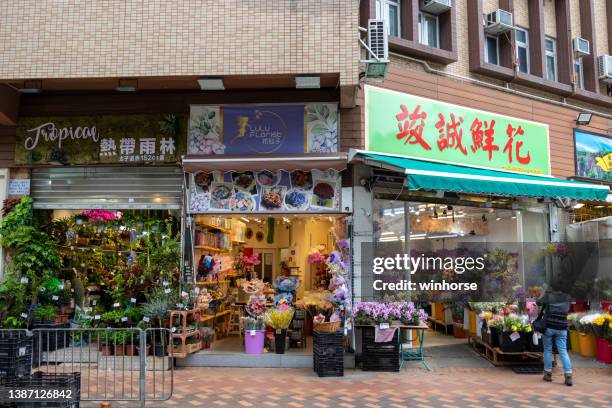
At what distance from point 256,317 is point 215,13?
5.63 m

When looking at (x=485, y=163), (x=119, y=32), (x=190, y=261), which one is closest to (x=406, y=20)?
(x=485, y=163)

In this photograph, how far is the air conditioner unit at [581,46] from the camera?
14578 mm

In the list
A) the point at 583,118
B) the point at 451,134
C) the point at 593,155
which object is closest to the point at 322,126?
the point at 451,134

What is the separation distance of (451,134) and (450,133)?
1.4 inches

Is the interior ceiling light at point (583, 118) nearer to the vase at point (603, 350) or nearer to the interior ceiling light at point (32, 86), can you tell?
the vase at point (603, 350)

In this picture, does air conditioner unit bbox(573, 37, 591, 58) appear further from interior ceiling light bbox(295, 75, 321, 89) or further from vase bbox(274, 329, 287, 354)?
vase bbox(274, 329, 287, 354)

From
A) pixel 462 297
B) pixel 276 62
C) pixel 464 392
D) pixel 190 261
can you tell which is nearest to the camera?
pixel 464 392

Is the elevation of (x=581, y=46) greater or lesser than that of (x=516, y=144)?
greater

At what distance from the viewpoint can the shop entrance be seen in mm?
10258

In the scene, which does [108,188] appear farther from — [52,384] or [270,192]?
[52,384]

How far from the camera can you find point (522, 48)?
555 inches

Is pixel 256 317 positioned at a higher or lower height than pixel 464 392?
higher

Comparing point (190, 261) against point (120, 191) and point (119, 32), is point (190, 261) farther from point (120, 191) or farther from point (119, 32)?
point (119, 32)

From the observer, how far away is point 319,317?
31.5 ft
